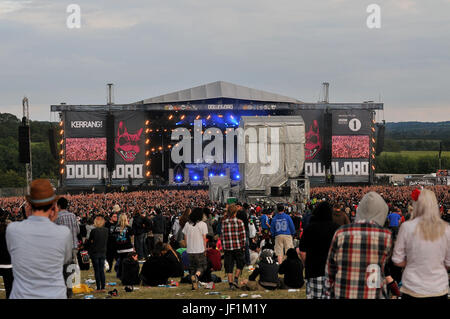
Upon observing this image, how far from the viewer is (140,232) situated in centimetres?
1612

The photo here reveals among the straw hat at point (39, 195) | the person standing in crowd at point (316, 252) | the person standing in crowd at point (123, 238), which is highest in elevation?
the straw hat at point (39, 195)

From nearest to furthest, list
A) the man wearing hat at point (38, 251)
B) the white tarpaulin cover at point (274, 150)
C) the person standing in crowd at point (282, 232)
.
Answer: the man wearing hat at point (38, 251), the person standing in crowd at point (282, 232), the white tarpaulin cover at point (274, 150)

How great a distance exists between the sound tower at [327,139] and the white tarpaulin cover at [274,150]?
12682 mm

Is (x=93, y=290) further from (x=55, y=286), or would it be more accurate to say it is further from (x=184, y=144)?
(x=184, y=144)

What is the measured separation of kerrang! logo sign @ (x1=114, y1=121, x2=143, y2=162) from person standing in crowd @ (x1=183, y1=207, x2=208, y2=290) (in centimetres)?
3430

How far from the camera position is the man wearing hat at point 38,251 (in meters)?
4.84

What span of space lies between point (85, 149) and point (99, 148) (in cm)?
86

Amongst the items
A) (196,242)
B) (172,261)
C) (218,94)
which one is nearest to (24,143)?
(218,94)

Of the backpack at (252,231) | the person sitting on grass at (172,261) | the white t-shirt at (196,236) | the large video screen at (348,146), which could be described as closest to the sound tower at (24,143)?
the backpack at (252,231)

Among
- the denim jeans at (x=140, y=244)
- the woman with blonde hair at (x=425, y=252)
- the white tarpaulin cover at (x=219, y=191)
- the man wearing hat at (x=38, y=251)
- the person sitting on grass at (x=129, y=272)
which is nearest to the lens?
the man wearing hat at (x=38, y=251)

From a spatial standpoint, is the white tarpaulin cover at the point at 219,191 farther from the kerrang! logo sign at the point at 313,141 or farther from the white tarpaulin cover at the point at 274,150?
the kerrang! logo sign at the point at 313,141

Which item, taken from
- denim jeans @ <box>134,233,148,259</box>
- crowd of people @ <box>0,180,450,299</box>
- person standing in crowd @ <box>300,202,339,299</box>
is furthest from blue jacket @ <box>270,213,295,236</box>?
person standing in crowd @ <box>300,202,339,299</box>

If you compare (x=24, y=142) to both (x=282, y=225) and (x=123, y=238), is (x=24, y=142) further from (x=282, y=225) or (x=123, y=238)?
(x=282, y=225)
